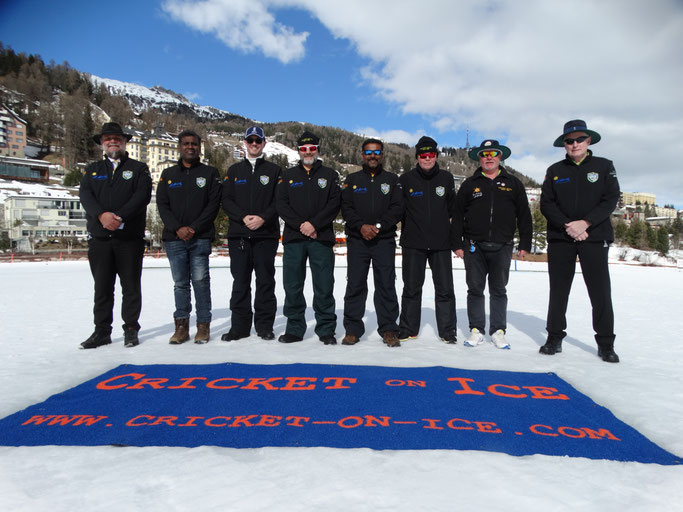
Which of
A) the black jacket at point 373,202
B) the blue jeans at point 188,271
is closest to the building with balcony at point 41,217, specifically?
the blue jeans at point 188,271

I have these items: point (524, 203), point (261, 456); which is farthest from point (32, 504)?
point (524, 203)

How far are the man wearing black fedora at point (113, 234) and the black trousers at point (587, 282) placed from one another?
4.10 meters

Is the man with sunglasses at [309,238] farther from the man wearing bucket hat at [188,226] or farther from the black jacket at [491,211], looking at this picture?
the black jacket at [491,211]

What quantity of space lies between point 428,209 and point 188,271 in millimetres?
2630

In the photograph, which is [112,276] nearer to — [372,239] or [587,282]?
[372,239]

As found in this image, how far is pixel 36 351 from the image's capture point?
386cm

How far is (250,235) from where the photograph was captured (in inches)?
171

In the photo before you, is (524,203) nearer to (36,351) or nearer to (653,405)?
(653,405)

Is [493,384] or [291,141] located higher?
[291,141]

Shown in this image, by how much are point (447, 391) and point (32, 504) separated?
7.24 feet

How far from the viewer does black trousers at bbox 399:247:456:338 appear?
170 inches

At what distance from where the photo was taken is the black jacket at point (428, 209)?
4293 millimetres

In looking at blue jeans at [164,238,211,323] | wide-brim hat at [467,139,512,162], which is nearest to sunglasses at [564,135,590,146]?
wide-brim hat at [467,139,512,162]

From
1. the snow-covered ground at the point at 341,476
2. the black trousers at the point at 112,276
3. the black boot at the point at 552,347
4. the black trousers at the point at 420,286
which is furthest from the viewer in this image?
the black trousers at the point at 420,286
